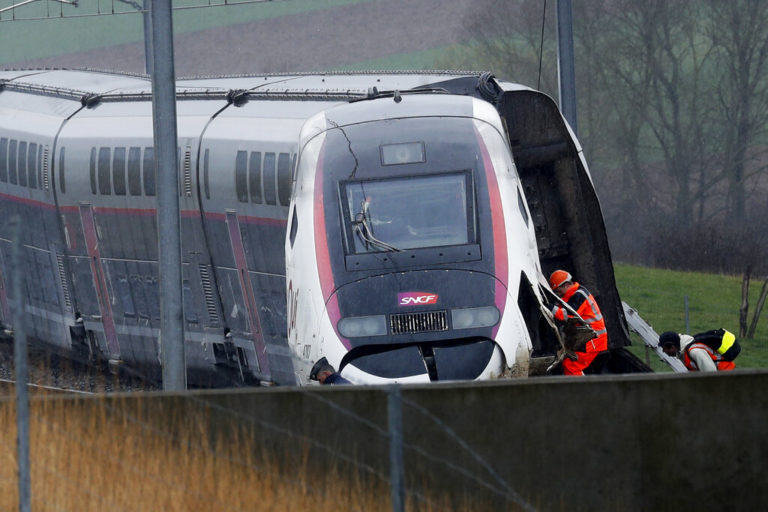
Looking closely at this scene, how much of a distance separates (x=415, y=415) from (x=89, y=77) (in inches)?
805

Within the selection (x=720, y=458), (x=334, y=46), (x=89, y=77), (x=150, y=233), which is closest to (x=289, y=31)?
(x=334, y=46)

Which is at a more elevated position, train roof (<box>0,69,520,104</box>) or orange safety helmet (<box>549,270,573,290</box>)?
train roof (<box>0,69,520,104</box>)

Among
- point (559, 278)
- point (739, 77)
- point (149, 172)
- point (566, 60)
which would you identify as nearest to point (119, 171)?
point (149, 172)

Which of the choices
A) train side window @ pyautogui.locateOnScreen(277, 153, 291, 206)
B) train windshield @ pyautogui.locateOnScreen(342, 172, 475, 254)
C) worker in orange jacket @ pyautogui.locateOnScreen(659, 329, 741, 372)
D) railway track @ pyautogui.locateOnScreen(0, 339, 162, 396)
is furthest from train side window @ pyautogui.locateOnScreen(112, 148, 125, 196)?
worker in orange jacket @ pyautogui.locateOnScreen(659, 329, 741, 372)

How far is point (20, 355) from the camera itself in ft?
22.6

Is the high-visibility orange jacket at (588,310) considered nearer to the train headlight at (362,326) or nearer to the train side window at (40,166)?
the train headlight at (362,326)

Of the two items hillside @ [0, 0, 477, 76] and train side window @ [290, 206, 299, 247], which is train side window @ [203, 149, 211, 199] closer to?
train side window @ [290, 206, 299, 247]

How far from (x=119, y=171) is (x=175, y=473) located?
542 inches

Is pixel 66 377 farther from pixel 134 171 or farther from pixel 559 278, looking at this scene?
pixel 559 278

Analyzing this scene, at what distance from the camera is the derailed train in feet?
47.3

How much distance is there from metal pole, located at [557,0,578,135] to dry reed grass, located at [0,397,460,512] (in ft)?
46.5

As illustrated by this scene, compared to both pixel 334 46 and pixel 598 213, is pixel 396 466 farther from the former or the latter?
→ pixel 334 46

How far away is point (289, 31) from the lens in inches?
3103

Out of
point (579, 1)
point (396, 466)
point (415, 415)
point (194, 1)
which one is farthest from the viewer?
point (194, 1)
